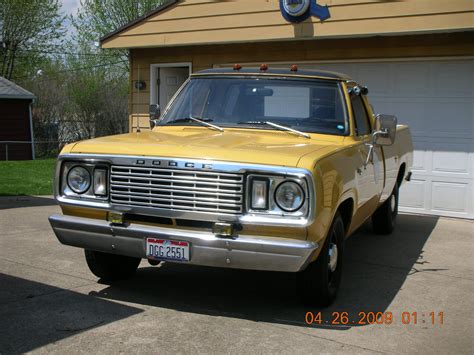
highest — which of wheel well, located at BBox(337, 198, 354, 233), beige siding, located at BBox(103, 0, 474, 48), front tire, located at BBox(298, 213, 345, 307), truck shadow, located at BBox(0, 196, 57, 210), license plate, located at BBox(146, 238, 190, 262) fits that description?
beige siding, located at BBox(103, 0, 474, 48)

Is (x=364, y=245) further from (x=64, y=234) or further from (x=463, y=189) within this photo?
(x=64, y=234)

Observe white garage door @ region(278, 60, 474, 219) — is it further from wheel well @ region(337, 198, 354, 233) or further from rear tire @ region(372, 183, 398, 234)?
wheel well @ region(337, 198, 354, 233)

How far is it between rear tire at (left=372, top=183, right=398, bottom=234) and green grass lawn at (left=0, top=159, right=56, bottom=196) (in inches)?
256

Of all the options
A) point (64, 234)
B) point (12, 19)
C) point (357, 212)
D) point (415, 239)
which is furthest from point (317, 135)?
point (12, 19)

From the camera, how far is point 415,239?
27.1 ft

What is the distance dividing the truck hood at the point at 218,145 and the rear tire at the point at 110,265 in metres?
1.02

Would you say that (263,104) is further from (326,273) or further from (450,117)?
(450,117)

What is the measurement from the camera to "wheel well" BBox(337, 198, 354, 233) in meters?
5.30

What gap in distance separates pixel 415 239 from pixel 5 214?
5.74 metres

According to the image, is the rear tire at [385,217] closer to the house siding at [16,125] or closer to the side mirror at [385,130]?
the side mirror at [385,130]

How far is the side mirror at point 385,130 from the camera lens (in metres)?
5.83

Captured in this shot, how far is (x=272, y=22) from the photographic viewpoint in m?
10.8

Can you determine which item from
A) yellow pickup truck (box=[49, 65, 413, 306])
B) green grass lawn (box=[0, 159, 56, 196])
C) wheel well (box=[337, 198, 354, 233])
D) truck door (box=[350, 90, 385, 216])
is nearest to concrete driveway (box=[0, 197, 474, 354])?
yellow pickup truck (box=[49, 65, 413, 306])

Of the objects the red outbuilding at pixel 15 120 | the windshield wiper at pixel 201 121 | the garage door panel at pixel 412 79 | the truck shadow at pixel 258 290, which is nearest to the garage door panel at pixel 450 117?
the garage door panel at pixel 412 79
